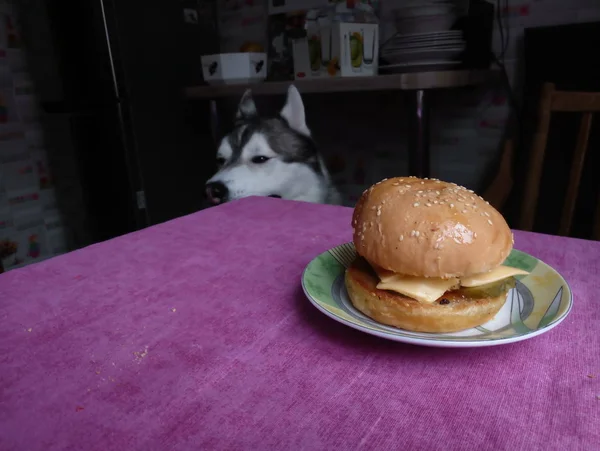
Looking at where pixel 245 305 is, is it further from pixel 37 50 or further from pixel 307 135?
pixel 37 50

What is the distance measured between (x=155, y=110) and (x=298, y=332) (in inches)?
78.7

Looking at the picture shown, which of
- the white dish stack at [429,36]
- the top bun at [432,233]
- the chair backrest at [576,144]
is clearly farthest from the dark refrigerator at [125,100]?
the top bun at [432,233]

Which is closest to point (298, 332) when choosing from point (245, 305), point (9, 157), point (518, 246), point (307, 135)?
point (245, 305)

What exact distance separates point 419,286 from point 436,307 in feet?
0.14

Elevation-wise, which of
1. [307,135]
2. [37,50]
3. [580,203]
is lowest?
[580,203]

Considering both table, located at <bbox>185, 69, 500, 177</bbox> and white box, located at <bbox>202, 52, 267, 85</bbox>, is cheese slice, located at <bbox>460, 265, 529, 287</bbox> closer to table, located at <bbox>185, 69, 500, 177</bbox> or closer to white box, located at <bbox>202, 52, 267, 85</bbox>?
table, located at <bbox>185, 69, 500, 177</bbox>

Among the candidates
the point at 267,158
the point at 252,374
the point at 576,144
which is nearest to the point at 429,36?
the point at 576,144

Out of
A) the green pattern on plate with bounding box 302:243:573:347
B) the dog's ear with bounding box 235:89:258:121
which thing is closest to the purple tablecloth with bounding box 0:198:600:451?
the green pattern on plate with bounding box 302:243:573:347

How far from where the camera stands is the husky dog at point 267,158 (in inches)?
83.4

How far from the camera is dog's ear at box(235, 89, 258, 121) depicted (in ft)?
7.32

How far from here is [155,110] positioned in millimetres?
2299

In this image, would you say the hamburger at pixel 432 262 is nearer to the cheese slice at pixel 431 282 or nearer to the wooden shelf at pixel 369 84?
the cheese slice at pixel 431 282

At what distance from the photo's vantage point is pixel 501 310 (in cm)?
57

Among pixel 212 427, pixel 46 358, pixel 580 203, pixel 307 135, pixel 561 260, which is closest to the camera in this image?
pixel 212 427
